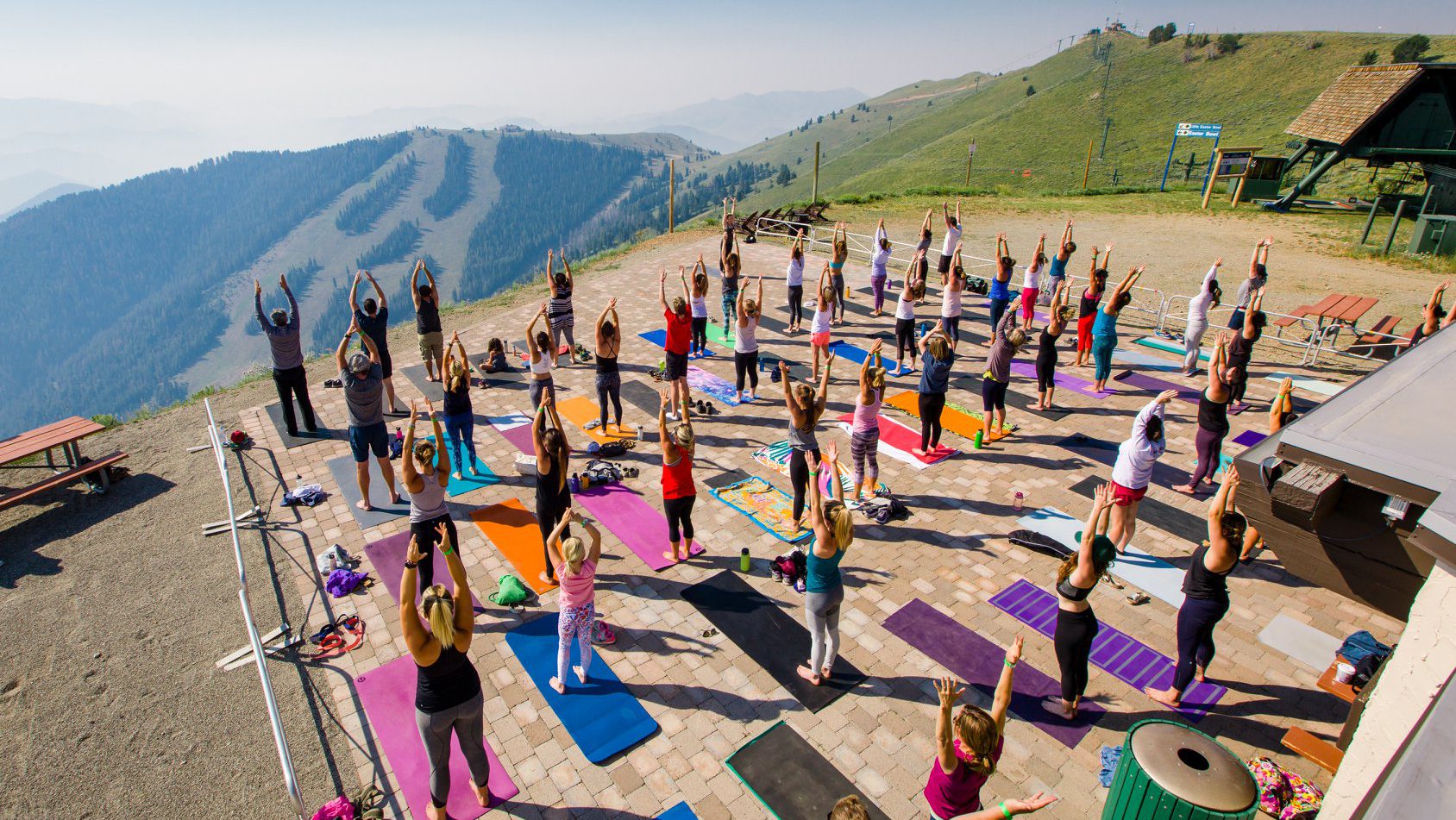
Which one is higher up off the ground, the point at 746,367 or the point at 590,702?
the point at 746,367

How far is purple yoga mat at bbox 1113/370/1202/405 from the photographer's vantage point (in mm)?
14586

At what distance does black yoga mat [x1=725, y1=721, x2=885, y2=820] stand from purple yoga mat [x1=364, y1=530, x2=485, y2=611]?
3998 mm

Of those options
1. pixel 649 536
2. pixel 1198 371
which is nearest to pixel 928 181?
pixel 1198 371

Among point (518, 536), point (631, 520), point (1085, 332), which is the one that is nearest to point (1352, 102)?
point (1085, 332)

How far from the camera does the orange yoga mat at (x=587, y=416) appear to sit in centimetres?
1292

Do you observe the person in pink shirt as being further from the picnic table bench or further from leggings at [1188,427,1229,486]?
the picnic table bench

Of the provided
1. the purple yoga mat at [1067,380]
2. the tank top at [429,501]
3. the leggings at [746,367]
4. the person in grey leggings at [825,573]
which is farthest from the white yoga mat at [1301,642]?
the tank top at [429,501]

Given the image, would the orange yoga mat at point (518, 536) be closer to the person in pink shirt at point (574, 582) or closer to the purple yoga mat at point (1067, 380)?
the person in pink shirt at point (574, 582)

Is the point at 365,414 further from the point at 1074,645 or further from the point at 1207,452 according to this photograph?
the point at 1207,452

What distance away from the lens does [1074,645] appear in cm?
630

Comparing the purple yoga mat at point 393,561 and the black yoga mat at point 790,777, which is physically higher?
the purple yoga mat at point 393,561

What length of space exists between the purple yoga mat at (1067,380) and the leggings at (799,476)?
25.7 ft

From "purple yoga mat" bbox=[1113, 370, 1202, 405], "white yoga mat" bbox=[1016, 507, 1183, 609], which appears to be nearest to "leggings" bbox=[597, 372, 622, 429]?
"white yoga mat" bbox=[1016, 507, 1183, 609]

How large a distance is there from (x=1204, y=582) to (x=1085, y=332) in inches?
426
